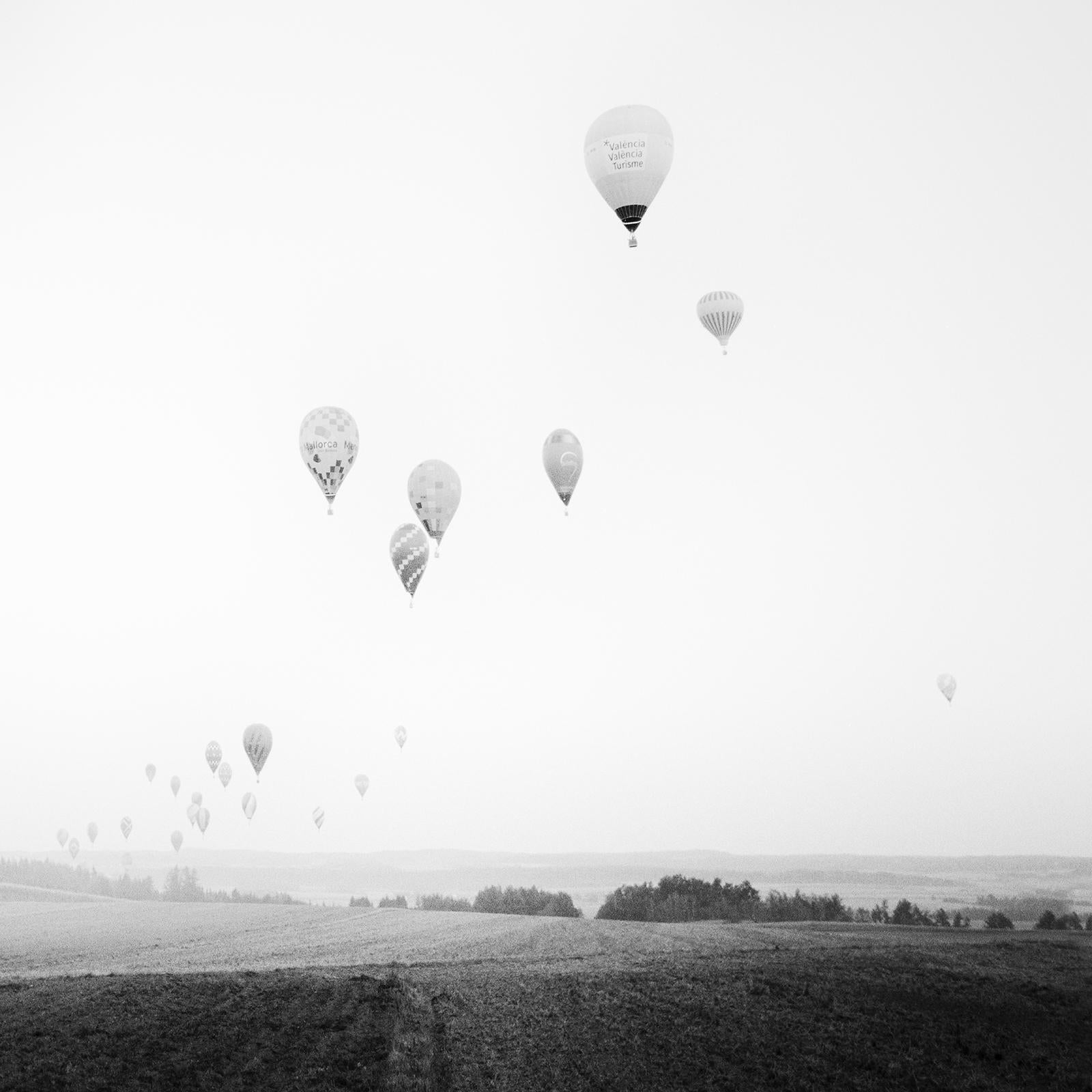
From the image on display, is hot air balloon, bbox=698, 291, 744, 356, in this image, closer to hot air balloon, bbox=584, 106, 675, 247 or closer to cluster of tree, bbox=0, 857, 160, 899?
hot air balloon, bbox=584, 106, 675, 247

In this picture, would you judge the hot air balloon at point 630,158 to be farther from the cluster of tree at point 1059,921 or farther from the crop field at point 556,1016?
the cluster of tree at point 1059,921

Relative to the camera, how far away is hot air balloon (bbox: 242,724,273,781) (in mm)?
65500

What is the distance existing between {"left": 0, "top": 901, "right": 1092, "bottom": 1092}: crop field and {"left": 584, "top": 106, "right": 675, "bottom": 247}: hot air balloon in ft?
87.1

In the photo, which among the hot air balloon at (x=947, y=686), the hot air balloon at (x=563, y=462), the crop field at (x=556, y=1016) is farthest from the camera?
the hot air balloon at (x=947, y=686)

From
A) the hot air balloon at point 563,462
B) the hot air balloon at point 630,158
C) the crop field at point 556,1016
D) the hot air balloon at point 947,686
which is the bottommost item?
the crop field at point 556,1016

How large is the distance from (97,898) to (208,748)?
133 feet

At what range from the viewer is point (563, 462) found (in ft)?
150

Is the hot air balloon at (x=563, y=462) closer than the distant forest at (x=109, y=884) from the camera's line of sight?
Yes

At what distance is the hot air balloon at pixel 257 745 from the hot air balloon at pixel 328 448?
3014 centimetres

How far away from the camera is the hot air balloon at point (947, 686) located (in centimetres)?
7115

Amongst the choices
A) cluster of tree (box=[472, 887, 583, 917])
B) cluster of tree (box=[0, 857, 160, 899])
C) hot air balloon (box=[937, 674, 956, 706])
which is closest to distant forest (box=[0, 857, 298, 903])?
cluster of tree (box=[0, 857, 160, 899])

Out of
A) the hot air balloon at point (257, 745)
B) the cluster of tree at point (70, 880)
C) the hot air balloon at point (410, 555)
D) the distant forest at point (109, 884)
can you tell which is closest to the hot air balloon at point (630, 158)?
the hot air balloon at point (410, 555)

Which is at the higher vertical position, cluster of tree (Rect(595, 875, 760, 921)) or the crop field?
cluster of tree (Rect(595, 875, 760, 921))

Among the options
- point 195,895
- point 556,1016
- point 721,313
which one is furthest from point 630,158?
point 195,895
